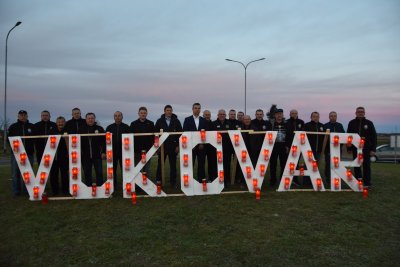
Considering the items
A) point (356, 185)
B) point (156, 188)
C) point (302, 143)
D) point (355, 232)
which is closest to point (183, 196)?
point (156, 188)

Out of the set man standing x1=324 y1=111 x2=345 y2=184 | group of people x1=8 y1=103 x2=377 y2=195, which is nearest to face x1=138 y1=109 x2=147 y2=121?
group of people x1=8 y1=103 x2=377 y2=195

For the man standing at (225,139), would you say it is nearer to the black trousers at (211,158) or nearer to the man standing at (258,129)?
the black trousers at (211,158)

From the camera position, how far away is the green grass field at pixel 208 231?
5.38 metres

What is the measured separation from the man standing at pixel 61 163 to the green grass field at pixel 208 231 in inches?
35.3

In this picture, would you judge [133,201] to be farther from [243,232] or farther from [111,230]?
[243,232]

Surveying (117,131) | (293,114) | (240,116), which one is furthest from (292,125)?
(117,131)

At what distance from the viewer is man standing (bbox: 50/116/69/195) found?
9.45 metres

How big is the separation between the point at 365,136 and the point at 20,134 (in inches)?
400

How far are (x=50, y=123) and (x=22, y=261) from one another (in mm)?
5037

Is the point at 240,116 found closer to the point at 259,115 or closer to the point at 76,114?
the point at 259,115

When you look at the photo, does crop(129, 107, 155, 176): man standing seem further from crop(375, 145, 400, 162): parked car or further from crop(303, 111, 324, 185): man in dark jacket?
crop(375, 145, 400, 162): parked car

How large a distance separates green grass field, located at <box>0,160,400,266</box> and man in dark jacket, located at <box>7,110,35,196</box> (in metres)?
0.59

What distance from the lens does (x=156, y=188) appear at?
29.4ft

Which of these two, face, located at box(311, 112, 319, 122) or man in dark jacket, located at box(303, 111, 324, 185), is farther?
face, located at box(311, 112, 319, 122)
